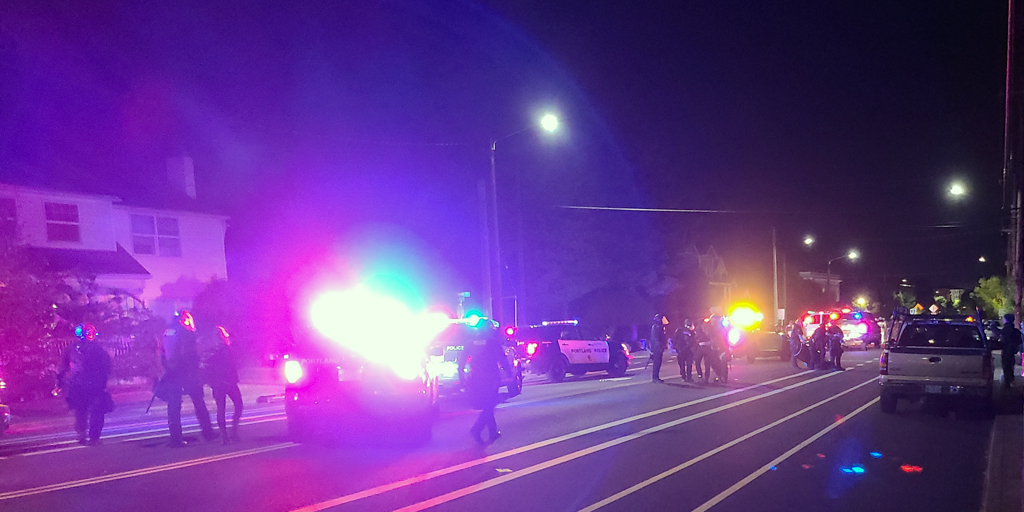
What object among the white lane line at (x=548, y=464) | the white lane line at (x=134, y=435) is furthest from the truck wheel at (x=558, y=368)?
the white lane line at (x=134, y=435)

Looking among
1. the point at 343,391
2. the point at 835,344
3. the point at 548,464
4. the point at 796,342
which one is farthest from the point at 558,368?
the point at 548,464

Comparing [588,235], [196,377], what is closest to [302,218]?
[588,235]

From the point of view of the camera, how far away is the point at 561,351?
19.6 meters

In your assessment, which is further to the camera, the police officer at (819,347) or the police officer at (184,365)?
the police officer at (819,347)

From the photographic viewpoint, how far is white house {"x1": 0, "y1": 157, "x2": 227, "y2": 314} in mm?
21484

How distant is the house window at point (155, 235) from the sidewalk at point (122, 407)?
738 cm

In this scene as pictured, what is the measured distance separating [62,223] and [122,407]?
379 inches

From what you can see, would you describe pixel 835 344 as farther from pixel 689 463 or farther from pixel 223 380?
pixel 223 380

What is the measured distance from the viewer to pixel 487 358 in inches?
406

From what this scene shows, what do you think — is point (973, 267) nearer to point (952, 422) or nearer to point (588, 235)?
point (588, 235)

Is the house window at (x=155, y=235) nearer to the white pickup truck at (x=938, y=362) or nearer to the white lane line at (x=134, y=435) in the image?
the white lane line at (x=134, y=435)

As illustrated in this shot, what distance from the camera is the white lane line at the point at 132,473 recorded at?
7.55m

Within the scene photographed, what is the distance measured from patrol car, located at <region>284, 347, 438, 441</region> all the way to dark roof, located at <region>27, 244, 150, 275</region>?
1260 centimetres

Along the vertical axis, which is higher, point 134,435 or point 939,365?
point 939,365
